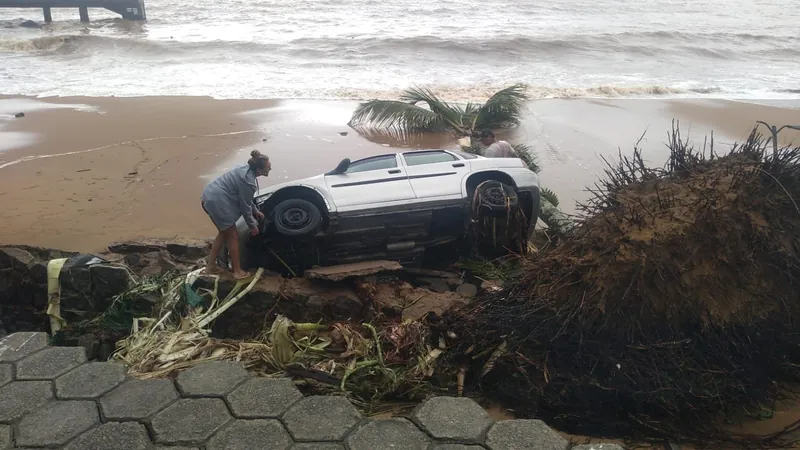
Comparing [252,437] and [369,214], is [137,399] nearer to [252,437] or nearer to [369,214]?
[252,437]

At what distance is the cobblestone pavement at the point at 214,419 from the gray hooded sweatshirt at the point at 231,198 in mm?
2378

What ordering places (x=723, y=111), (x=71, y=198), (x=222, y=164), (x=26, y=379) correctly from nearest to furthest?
(x=26, y=379) < (x=71, y=198) < (x=222, y=164) < (x=723, y=111)

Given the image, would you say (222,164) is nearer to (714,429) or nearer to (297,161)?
(297,161)

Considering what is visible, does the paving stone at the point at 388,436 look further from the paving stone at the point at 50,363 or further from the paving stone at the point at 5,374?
the paving stone at the point at 5,374

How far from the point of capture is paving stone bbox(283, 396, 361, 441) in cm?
361

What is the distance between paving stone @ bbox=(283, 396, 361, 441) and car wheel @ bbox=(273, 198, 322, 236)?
2966 mm

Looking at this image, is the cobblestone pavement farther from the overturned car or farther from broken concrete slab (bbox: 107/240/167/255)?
broken concrete slab (bbox: 107/240/167/255)

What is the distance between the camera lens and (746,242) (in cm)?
459

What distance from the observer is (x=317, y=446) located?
11.5ft

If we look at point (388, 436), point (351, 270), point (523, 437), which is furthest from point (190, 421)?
point (351, 270)

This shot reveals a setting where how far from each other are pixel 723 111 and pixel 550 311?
15464 mm

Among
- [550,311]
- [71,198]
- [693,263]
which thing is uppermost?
[693,263]

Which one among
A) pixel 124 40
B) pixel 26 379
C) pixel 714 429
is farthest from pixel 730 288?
pixel 124 40

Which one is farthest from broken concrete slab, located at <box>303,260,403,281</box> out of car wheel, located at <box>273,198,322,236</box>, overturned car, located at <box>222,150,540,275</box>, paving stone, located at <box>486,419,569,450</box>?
paving stone, located at <box>486,419,569,450</box>
